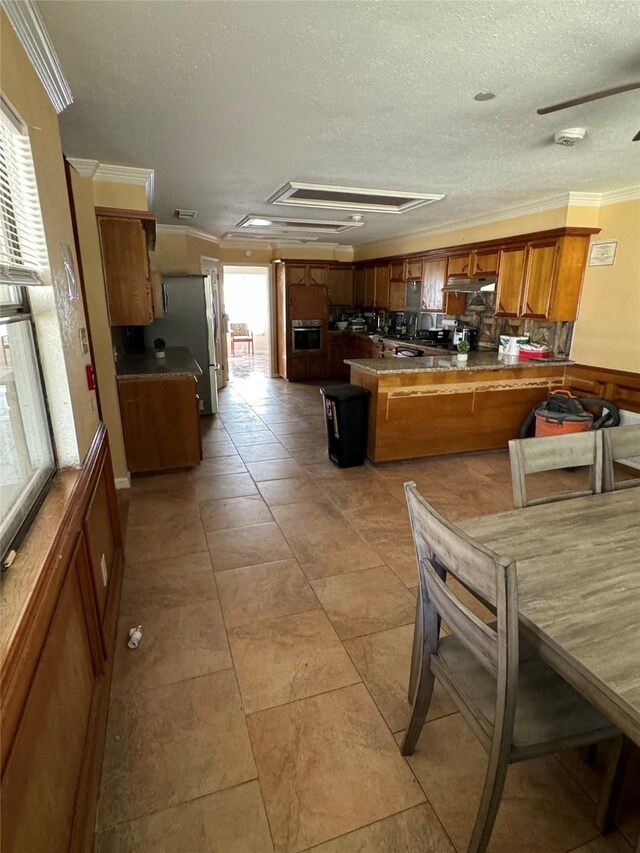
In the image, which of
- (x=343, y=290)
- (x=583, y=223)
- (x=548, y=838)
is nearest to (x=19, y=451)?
(x=548, y=838)

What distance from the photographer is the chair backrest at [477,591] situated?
1.07 meters

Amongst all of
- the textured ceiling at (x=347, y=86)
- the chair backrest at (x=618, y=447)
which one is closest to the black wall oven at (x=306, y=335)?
the textured ceiling at (x=347, y=86)

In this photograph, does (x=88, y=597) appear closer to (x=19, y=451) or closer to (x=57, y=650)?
(x=57, y=650)

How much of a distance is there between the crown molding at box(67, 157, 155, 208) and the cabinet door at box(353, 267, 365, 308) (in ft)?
16.4

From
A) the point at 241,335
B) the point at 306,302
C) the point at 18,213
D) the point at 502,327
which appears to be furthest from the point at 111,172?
the point at 241,335

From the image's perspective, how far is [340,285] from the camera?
315 inches

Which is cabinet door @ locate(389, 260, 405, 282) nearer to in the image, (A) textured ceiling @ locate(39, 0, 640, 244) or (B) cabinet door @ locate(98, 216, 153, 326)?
(A) textured ceiling @ locate(39, 0, 640, 244)

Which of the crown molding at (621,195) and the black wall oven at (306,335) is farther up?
the crown molding at (621,195)

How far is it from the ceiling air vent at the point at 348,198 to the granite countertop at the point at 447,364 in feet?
4.80

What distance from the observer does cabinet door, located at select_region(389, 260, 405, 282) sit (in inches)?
262

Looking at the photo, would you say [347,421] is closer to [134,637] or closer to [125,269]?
[125,269]

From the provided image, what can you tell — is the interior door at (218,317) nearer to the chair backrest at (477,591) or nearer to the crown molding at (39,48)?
the crown molding at (39,48)

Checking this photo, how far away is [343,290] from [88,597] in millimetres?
7237

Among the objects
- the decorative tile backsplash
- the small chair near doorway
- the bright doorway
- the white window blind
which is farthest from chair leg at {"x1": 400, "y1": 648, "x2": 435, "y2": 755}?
the small chair near doorway
